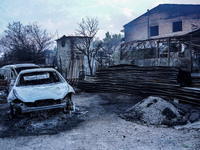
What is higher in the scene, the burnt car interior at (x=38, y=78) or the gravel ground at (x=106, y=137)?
the burnt car interior at (x=38, y=78)

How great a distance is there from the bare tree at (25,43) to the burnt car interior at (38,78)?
19258mm

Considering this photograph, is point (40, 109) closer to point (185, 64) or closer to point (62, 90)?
point (62, 90)

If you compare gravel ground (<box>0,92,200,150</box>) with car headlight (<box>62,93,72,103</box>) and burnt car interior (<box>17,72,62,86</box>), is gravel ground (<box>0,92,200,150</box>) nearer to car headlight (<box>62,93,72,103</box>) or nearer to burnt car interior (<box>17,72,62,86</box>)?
A: car headlight (<box>62,93,72,103</box>)

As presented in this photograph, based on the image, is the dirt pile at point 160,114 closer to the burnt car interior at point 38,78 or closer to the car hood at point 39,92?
the car hood at point 39,92

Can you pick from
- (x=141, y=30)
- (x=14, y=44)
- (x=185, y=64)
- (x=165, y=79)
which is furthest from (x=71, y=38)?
(x=165, y=79)

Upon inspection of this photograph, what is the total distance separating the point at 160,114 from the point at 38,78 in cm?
456

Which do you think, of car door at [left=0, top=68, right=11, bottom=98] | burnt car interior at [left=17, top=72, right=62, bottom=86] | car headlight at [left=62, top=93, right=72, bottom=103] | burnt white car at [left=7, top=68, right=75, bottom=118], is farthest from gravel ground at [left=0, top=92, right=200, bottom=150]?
car door at [left=0, top=68, right=11, bottom=98]

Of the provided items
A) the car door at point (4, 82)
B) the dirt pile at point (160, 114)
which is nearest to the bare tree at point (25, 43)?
the car door at point (4, 82)

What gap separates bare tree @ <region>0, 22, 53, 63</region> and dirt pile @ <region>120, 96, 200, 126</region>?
871 inches

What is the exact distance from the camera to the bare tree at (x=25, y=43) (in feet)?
80.7

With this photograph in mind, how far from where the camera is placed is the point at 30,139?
4.10 meters

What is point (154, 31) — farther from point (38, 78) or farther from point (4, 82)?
point (38, 78)

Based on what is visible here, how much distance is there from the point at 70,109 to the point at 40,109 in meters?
1.07

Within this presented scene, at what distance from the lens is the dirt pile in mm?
4926
